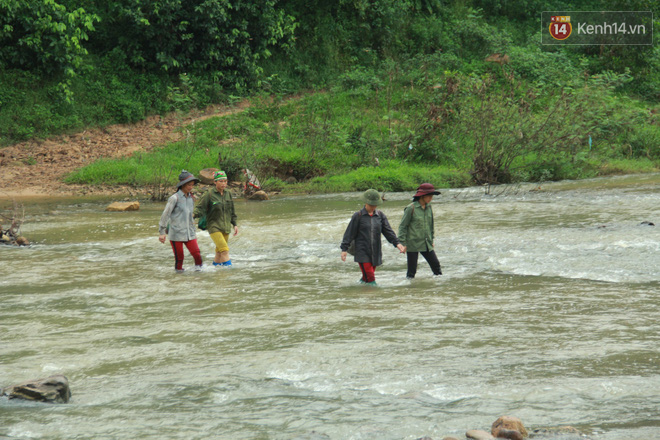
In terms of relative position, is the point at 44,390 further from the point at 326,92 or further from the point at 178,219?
the point at 326,92

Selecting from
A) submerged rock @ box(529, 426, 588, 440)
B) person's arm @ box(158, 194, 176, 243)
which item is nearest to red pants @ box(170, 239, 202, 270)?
person's arm @ box(158, 194, 176, 243)

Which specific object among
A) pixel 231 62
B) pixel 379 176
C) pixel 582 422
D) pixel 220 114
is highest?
pixel 231 62

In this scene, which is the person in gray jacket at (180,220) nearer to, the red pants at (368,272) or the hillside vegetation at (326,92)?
the red pants at (368,272)

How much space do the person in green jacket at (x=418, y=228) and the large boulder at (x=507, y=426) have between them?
5.19 metres

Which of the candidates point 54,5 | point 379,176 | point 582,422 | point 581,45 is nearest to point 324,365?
point 582,422

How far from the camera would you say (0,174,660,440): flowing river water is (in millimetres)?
5270

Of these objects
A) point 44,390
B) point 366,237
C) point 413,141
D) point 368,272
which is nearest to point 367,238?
point 366,237

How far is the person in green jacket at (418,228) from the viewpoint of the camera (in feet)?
32.3

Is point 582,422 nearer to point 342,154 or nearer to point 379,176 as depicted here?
point 379,176

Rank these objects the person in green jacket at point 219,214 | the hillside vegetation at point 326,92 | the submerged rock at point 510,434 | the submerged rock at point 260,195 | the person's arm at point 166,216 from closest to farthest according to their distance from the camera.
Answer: the submerged rock at point 510,434 < the person's arm at point 166,216 < the person in green jacket at point 219,214 < the submerged rock at point 260,195 < the hillside vegetation at point 326,92

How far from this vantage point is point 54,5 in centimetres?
2325

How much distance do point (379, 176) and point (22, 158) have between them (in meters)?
11.3

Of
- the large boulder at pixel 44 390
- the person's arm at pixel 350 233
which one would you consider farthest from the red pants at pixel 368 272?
the large boulder at pixel 44 390

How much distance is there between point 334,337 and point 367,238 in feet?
8.37
